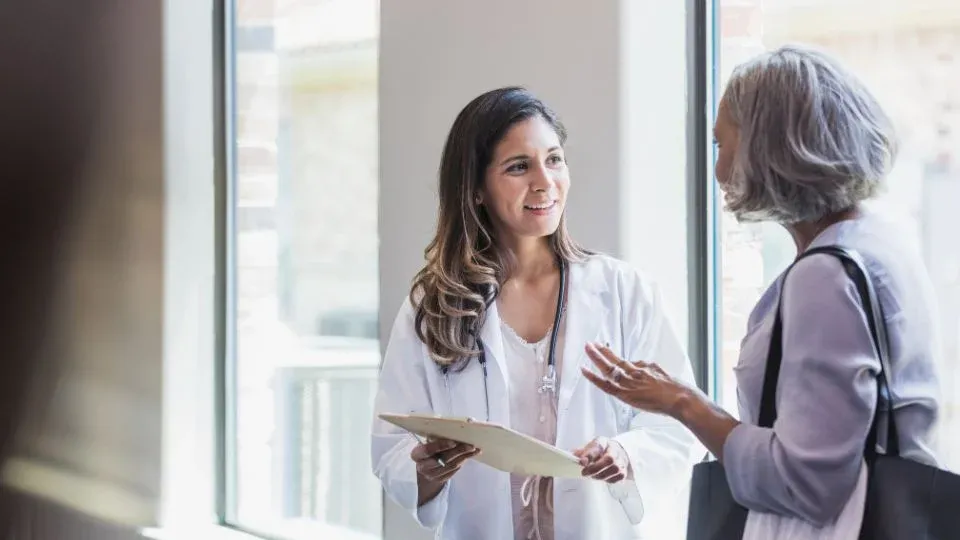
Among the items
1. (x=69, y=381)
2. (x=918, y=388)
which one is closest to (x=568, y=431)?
(x=918, y=388)

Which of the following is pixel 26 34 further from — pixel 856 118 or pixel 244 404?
pixel 856 118

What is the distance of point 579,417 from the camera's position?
2.28 meters

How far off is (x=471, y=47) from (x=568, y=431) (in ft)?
3.92

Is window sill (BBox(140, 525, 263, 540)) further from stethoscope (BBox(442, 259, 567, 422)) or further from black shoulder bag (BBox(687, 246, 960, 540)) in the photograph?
black shoulder bag (BBox(687, 246, 960, 540))

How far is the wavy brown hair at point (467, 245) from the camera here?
2.36 metres

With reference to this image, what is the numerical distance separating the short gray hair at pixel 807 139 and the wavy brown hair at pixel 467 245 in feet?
2.64

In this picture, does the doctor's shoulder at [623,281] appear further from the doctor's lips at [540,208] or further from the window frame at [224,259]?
the window frame at [224,259]

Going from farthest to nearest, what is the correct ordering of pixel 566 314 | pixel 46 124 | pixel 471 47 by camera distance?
1. pixel 46 124
2. pixel 471 47
3. pixel 566 314

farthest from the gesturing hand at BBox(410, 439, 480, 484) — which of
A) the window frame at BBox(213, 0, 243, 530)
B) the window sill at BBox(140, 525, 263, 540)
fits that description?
the window frame at BBox(213, 0, 243, 530)

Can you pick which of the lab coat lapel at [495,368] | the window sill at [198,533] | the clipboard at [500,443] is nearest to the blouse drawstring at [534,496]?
the lab coat lapel at [495,368]

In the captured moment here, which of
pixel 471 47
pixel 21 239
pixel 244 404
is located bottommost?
pixel 244 404

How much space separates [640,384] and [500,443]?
297 millimetres

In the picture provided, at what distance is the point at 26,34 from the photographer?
5.09 meters

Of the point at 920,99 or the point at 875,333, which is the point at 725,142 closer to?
the point at 875,333
